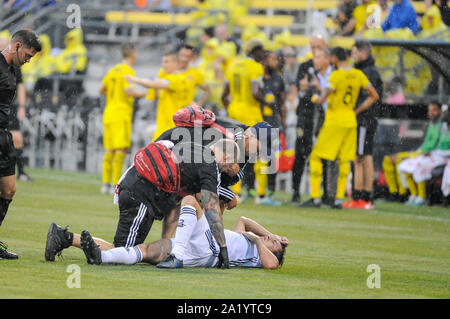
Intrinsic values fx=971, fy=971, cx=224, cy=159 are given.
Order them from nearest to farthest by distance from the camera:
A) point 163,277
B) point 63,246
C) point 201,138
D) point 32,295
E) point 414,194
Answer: point 32,295 → point 163,277 → point 63,246 → point 201,138 → point 414,194

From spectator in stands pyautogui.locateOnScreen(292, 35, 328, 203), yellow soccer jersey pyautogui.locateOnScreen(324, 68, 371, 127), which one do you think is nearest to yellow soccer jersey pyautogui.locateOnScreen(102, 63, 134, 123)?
spectator in stands pyautogui.locateOnScreen(292, 35, 328, 203)

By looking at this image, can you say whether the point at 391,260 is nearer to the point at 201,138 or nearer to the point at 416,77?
the point at 201,138

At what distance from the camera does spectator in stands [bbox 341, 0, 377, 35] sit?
19125 millimetres

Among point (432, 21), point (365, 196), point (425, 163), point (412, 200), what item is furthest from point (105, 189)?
point (432, 21)

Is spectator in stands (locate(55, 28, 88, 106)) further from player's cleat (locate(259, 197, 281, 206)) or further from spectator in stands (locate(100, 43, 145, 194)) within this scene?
player's cleat (locate(259, 197, 281, 206))

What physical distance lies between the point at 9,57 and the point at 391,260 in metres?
4.20

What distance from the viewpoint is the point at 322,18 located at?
2022 centimetres

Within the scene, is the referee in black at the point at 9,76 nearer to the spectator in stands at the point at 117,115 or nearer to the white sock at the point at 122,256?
the white sock at the point at 122,256

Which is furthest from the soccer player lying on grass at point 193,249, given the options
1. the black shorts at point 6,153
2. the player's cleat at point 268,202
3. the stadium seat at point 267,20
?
the stadium seat at point 267,20

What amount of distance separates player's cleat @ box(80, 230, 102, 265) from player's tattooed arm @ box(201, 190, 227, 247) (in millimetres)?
948

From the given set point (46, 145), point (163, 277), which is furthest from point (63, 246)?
point (46, 145)

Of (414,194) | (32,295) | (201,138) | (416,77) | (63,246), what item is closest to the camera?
(32,295)

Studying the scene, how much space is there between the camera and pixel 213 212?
313 inches

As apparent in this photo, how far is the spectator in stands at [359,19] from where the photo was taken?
753 inches
